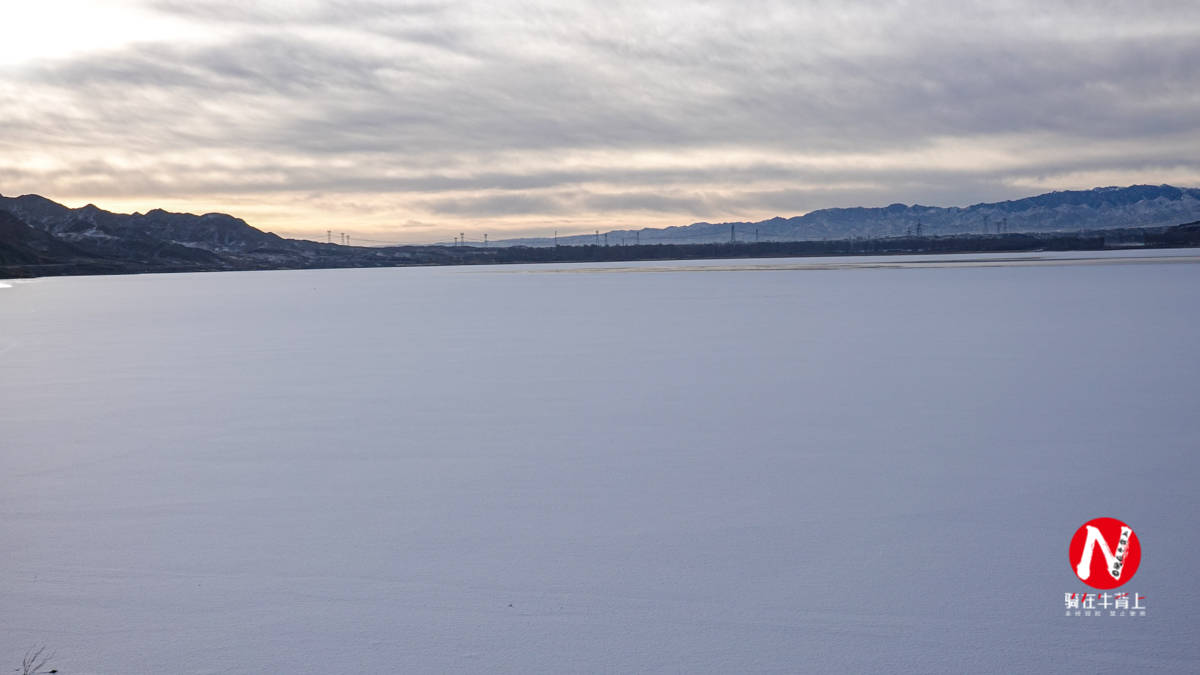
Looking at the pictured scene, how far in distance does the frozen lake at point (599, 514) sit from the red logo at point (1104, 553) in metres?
0.08

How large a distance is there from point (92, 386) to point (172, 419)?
3495 millimetres

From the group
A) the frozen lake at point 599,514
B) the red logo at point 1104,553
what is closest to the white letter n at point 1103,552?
the red logo at point 1104,553

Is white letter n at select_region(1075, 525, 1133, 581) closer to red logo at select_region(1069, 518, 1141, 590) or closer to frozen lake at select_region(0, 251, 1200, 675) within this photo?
red logo at select_region(1069, 518, 1141, 590)

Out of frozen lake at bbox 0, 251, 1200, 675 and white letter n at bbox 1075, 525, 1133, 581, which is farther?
white letter n at bbox 1075, 525, 1133, 581

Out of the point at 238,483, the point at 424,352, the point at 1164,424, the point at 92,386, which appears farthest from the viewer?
the point at 424,352

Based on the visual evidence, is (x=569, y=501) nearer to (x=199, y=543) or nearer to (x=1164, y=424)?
(x=199, y=543)

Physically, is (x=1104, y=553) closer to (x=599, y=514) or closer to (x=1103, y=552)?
(x=1103, y=552)

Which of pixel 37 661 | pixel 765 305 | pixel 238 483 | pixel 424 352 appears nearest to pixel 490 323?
pixel 424 352

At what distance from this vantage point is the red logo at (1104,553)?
4.93 metres

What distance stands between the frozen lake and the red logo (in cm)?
8

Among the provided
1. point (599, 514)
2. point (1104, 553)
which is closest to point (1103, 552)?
point (1104, 553)

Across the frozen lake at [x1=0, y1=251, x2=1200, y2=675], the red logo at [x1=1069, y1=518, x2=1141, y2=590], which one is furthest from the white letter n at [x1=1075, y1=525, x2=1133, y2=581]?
the frozen lake at [x1=0, y1=251, x2=1200, y2=675]

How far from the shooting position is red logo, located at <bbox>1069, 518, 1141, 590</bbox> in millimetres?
4930

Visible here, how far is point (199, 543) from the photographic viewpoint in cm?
568
